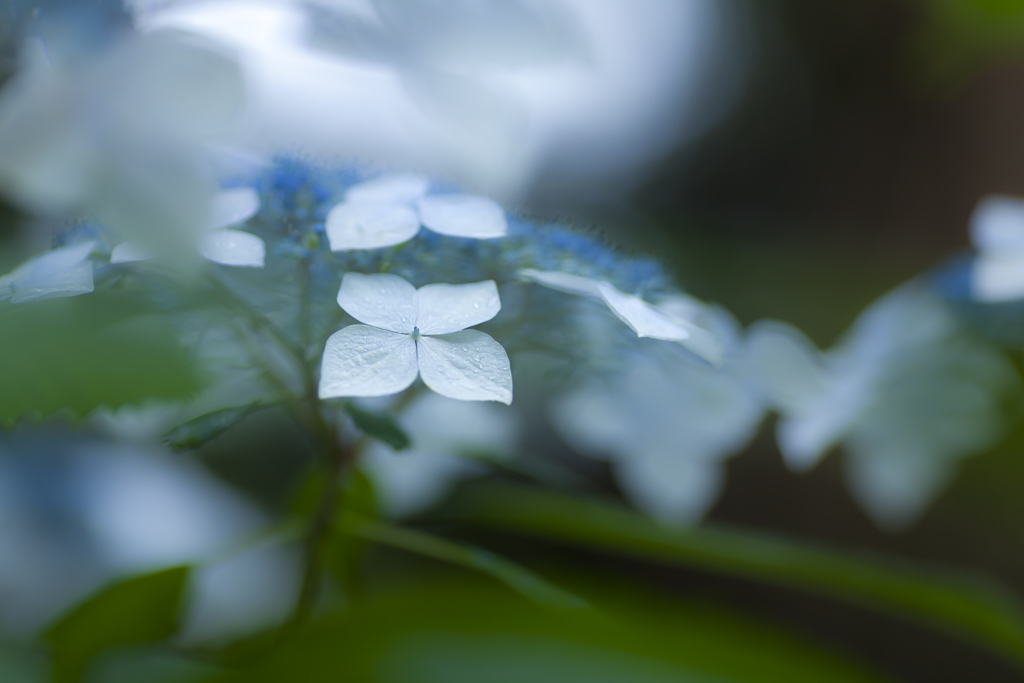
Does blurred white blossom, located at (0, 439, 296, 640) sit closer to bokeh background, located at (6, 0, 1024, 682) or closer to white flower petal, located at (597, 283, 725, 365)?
bokeh background, located at (6, 0, 1024, 682)

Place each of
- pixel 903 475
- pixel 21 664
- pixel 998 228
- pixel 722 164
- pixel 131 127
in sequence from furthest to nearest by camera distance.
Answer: pixel 722 164
pixel 903 475
pixel 998 228
pixel 21 664
pixel 131 127

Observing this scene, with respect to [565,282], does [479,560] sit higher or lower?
lower

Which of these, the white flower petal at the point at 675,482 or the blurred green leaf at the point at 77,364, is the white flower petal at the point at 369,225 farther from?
the white flower petal at the point at 675,482

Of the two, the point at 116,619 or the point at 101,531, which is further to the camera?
the point at 101,531

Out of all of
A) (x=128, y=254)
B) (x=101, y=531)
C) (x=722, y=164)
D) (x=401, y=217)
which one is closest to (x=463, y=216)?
(x=401, y=217)

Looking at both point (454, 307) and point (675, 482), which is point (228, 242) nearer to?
point (454, 307)

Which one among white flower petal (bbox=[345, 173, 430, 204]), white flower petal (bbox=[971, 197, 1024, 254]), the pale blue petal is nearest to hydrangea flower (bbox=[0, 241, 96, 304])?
the pale blue petal

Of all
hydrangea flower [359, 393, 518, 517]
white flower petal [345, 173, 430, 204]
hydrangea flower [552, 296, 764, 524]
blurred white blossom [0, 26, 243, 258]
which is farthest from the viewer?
hydrangea flower [359, 393, 518, 517]
